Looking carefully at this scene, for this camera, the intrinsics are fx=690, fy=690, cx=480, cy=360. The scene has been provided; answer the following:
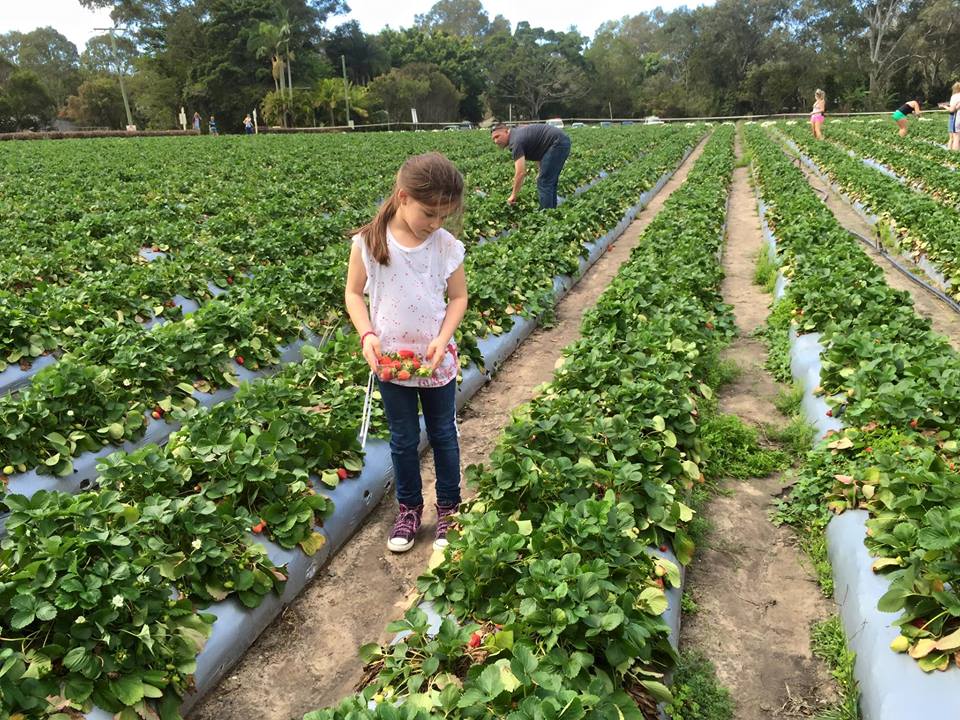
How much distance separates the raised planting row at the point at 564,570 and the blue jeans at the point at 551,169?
6812mm

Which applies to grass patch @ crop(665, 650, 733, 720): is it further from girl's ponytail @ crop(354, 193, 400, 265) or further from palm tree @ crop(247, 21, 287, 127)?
palm tree @ crop(247, 21, 287, 127)

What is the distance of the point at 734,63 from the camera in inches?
2542

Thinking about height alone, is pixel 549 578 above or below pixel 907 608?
above

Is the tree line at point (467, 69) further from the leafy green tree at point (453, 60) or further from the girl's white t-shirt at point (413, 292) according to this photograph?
the girl's white t-shirt at point (413, 292)

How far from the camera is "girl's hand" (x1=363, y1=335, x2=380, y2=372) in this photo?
293 cm

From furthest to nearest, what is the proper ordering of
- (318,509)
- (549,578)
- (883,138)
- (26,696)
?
(883,138) → (318,509) → (549,578) → (26,696)

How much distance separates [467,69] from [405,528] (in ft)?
230

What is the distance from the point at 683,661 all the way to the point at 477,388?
2955 millimetres

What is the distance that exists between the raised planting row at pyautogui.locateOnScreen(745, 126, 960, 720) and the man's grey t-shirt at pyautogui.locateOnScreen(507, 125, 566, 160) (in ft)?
17.0

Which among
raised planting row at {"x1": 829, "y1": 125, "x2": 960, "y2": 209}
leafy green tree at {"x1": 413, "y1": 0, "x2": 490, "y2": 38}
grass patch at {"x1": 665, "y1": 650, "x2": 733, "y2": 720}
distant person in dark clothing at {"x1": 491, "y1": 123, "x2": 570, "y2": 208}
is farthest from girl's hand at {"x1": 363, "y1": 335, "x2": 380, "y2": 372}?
leafy green tree at {"x1": 413, "y1": 0, "x2": 490, "y2": 38}

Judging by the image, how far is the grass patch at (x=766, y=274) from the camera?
7.81 meters

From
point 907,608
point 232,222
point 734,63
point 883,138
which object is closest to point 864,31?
point 734,63

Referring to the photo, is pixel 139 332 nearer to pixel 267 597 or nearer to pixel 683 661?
pixel 267 597

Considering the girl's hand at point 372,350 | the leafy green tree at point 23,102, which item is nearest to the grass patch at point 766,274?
the girl's hand at point 372,350
